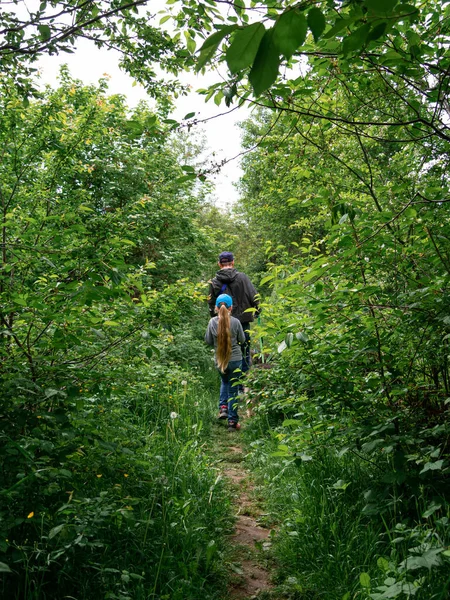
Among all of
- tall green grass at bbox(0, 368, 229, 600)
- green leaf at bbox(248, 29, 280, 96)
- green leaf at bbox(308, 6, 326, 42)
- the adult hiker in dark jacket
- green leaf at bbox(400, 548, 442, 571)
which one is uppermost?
the adult hiker in dark jacket

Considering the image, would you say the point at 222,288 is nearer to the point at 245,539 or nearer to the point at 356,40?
the point at 245,539

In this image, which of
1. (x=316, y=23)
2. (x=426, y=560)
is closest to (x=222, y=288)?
(x=426, y=560)

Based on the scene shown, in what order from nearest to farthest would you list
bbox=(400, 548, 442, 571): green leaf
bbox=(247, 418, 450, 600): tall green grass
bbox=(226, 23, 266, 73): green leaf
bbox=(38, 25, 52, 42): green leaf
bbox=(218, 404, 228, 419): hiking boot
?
bbox=(226, 23, 266, 73): green leaf, bbox=(400, 548, 442, 571): green leaf, bbox=(247, 418, 450, 600): tall green grass, bbox=(38, 25, 52, 42): green leaf, bbox=(218, 404, 228, 419): hiking boot

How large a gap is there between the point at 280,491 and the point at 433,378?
168 centimetres

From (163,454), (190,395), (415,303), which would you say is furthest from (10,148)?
(190,395)

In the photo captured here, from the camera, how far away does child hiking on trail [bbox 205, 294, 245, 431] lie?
621 centimetres

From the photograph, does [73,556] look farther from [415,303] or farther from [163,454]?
[415,303]

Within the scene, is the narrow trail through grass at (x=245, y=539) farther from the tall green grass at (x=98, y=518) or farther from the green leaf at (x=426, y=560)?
the green leaf at (x=426, y=560)

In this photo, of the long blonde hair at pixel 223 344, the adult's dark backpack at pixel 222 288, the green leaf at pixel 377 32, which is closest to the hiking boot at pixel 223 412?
the long blonde hair at pixel 223 344

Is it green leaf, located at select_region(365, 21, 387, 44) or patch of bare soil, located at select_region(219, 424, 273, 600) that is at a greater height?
green leaf, located at select_region(365, 21, 387, 44)

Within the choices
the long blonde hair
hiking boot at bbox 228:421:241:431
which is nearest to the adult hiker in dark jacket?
the long blonde hair

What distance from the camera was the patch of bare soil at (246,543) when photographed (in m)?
2.61

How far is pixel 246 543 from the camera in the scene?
10.3 ft

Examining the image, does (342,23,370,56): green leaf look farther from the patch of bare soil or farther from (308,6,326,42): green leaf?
the patch of bare soil
